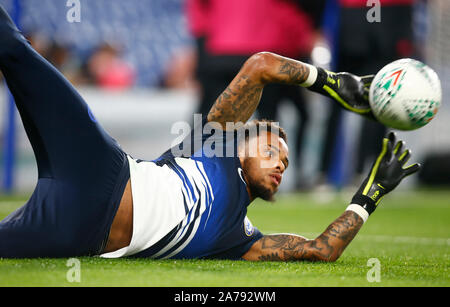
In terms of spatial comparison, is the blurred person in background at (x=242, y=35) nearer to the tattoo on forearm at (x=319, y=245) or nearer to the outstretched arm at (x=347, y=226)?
the outstretched arm at (x=347, y=226)

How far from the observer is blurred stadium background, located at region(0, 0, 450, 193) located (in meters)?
8.52

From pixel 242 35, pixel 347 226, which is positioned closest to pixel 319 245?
pixel 347 226

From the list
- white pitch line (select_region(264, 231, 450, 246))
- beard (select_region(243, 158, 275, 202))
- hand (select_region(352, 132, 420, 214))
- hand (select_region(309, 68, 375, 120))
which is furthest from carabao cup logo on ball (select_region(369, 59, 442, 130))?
white pitch line (select_region(264, 231, 450, 246))

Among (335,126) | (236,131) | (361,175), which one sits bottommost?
(361,175)

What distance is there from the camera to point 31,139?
3059mm

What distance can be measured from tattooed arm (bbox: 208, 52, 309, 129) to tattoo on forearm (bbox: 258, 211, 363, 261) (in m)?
0.69

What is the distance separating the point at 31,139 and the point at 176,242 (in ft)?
2.77

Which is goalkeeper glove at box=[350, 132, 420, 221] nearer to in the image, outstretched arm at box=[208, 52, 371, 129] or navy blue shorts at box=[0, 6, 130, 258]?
outstretched arm at box=[208, 52, 371, 129]

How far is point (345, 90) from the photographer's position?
3.38 m

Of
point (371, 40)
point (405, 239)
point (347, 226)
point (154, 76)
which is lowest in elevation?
point (405, 239)

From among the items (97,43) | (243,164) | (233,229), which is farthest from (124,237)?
(97,43)

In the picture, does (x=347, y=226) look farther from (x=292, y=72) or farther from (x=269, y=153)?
(x=292, y=72)

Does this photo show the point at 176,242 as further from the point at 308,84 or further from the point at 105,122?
the point at 105,122

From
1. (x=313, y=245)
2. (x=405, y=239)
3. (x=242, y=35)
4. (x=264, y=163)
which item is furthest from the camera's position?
(x=242, y=35)
